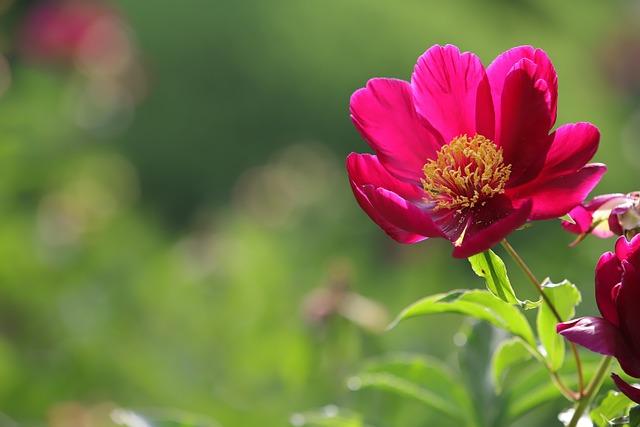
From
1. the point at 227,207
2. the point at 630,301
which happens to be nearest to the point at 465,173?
the point at 630,301

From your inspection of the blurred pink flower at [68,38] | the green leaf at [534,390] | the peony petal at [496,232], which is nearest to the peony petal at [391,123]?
the peony petal at [496,232]

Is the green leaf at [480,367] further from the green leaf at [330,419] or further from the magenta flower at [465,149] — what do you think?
the magenta flower at [465,149]

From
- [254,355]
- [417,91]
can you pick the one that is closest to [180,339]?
[254,355]

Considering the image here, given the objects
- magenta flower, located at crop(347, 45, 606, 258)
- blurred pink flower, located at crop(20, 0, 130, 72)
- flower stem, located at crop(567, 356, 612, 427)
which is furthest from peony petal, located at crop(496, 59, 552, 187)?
blurred pink flower, located at crop(20, 0, 130, 72)

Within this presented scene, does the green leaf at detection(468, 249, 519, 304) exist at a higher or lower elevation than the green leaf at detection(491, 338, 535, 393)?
lower

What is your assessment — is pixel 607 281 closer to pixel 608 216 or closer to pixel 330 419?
pixel 608 216

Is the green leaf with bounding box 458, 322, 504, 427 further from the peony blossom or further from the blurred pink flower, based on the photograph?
the blurred pink flower
